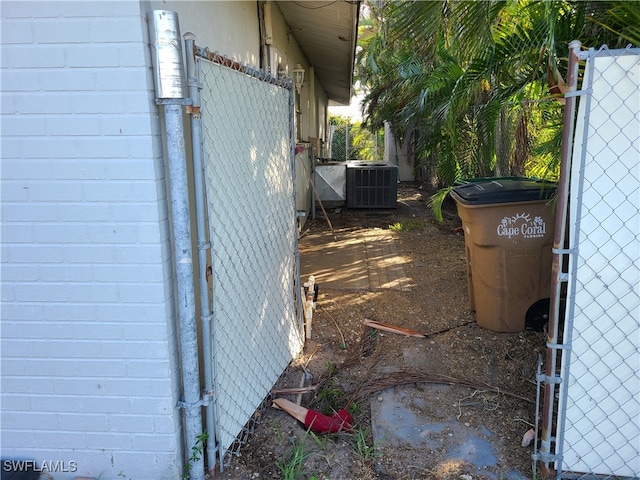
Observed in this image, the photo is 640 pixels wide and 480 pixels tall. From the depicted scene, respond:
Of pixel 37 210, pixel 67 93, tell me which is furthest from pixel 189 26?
pixel 37 210

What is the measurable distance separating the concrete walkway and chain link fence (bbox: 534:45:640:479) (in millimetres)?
3249

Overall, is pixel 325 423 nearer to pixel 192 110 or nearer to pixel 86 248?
pixel 86 248

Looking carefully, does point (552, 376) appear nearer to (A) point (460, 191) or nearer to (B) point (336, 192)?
(A) point (460, 191)

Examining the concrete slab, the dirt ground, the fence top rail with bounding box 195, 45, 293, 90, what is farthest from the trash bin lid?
the fence top rail with bounding box 195, 45, 293, 90

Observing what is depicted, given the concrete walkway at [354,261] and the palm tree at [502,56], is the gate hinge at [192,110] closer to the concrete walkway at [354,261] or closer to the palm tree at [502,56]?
the palm tree at [502,56]

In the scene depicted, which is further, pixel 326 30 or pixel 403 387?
pixel 326 30

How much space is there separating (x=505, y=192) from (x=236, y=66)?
229 cm

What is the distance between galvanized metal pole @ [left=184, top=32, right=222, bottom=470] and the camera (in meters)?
2.23

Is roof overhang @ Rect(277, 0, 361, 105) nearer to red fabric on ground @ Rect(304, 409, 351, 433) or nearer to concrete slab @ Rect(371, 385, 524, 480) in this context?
concrete slab @ Rect(371, 385, 524, 480)

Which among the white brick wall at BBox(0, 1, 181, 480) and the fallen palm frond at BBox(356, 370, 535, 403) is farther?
the fallen palm frond at BBox(356, 370, 535, 403)

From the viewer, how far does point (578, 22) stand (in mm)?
3252

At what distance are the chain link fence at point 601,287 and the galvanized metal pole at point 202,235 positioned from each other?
1651 millimetres

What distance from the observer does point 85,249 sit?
224 centimetres

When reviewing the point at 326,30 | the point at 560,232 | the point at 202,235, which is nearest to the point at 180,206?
Result: the point at 202,235
